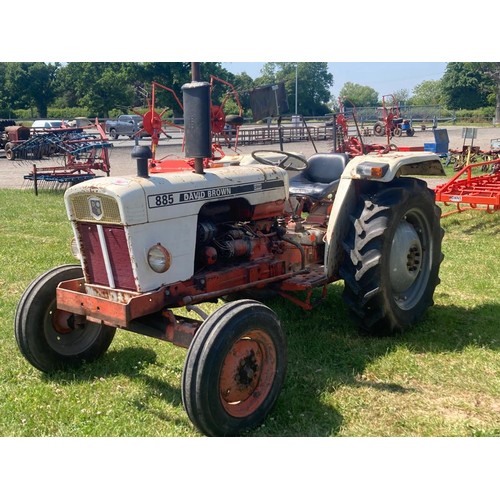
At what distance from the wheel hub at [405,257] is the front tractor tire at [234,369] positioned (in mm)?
1662

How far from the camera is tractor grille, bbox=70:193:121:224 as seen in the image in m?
3.53

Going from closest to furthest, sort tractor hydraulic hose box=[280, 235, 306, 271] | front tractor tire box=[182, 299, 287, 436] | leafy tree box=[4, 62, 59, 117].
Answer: front tractor tire box=[182, 299, 287, 436] → tractor hydraulic hose box=[280, 235, 306, 271] → leafy tree box=[4, 62, 59, 117]

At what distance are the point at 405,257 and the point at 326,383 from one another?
1479mm

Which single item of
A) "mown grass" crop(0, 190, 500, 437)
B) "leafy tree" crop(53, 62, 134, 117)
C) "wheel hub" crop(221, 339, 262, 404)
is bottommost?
"mown grass" crop(0, 190, 500, 437)

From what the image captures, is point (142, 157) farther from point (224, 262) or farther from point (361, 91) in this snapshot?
point (361, 91)

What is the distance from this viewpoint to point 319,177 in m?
5.66

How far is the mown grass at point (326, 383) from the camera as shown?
343cm

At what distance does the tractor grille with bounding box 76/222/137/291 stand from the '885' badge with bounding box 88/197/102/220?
0.25 ft

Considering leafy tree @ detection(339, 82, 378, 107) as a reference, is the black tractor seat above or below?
below

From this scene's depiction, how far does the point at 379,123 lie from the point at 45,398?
31204 millimetres

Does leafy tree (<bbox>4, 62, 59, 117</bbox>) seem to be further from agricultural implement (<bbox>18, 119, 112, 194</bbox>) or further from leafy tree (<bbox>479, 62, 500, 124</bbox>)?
leafy tree (<bbox>479, 62, 500, 124</bbox>)

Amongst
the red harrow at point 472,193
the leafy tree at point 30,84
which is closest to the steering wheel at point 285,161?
the red harrow at point 472,193

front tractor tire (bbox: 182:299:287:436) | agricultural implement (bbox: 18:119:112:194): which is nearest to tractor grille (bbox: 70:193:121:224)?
front tractor tire (bbox: 182:299:287:436)

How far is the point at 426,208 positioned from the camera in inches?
200
